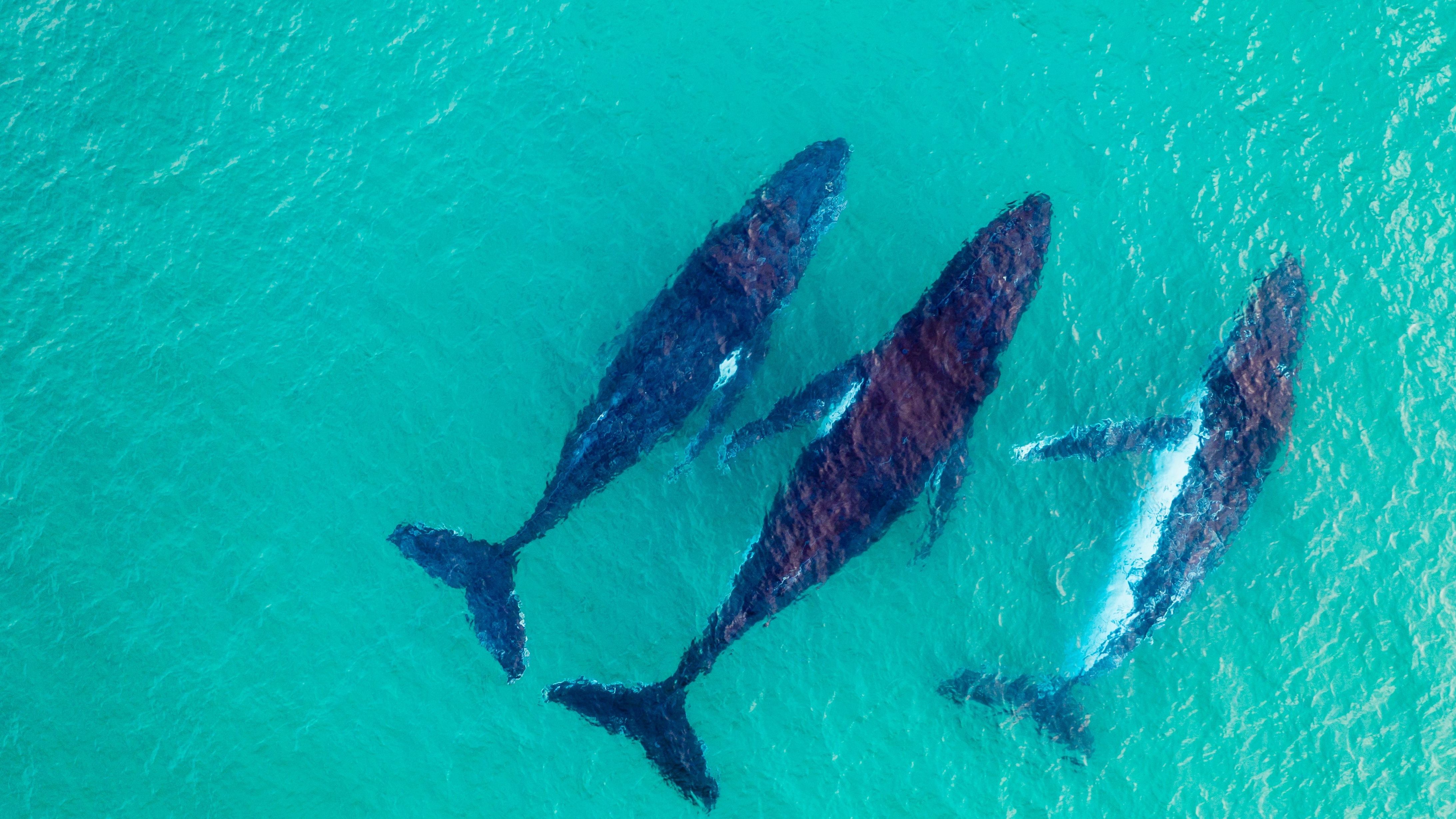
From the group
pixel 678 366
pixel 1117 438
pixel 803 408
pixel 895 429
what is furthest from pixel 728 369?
pixel 1117 438

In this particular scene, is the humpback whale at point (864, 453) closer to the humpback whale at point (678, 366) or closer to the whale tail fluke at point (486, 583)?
the whale tail fluke at point (486, 583)

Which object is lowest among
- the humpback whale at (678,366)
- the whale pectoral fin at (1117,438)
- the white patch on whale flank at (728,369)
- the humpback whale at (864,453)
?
the whale pectoral fin at (1117,438)

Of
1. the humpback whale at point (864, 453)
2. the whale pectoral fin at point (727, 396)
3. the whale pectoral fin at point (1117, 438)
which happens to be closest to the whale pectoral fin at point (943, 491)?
the humpback whale at point (864, 453)

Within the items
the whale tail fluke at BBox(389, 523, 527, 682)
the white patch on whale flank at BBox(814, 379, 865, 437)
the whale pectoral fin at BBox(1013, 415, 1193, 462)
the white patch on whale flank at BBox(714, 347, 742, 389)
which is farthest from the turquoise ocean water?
the white patch on whale flank at BBox(814, 379, 865, 437)

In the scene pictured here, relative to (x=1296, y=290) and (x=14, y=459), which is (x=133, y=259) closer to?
(x=14, y=459)

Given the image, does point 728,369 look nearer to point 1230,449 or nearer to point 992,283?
point 992,283

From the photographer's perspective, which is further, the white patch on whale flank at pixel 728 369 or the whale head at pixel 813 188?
the whale head at pixel 813 188

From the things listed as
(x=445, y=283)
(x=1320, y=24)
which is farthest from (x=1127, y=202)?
(x=445, y=283)

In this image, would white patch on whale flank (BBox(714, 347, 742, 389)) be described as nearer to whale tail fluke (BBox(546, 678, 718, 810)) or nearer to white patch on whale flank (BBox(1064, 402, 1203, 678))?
whale tail fluke (BBox(546, 678, 718, 810))
